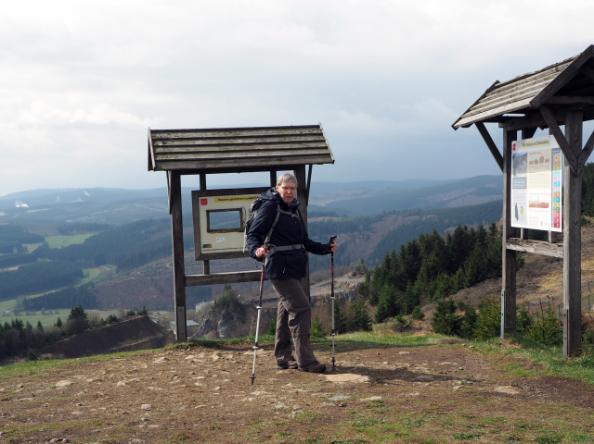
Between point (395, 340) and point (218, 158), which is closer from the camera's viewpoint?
point (218, 158)

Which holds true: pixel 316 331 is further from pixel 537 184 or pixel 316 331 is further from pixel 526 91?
pixel 526 91

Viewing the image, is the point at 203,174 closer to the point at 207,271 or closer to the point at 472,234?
the point at 207,271

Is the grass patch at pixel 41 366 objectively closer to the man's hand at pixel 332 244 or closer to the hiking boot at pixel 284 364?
the hiking boot at pixel 284 364

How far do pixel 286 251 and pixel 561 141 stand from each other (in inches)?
191

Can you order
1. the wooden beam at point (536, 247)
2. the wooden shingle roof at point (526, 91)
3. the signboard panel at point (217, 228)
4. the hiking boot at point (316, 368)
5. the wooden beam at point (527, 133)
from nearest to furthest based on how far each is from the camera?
the hiking boot at point (316, 368), the wooden shingle roof at point (526, 91), the wooden beam at point (536, 247), the wooden beam at point (527, 133), the signboard panel at point (217, 228)

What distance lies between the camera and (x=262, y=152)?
12.1 metres

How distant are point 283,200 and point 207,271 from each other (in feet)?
13.1

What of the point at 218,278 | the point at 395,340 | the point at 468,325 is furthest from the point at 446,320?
the point at 218,278

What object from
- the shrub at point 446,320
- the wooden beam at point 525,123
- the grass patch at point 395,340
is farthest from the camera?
the shrub at point 446,320

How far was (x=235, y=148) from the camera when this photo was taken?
1209cm

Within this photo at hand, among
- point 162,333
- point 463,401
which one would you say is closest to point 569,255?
point 463,401

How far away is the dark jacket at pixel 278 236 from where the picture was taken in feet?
28.7

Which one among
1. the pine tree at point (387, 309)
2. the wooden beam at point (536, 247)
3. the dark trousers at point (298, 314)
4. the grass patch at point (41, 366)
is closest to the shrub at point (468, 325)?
the wooden beam at point (536, 247)

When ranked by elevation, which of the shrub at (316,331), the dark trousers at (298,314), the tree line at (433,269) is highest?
the dark trousers at (298,314)
